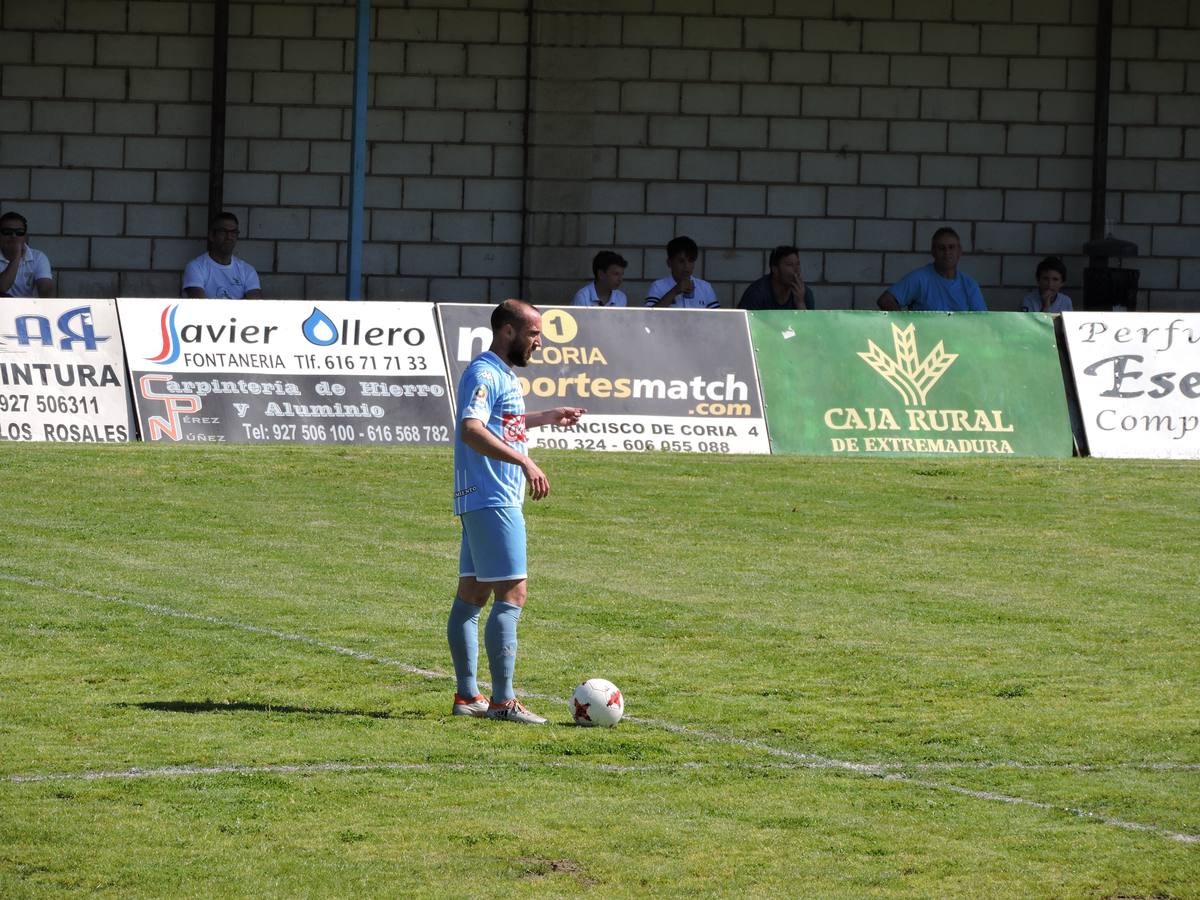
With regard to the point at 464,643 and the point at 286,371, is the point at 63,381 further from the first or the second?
the point at 464,643

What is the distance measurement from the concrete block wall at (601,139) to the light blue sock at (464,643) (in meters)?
16.1

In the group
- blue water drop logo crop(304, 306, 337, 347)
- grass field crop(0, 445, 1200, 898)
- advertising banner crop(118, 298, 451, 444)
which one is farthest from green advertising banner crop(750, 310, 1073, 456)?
blue water drop logo crop(304, 306, 337, 347)

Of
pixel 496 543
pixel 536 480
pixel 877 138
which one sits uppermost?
pixel 877 138

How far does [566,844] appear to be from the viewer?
6.65m

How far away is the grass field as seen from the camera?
21.4ft

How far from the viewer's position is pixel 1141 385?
19.3m

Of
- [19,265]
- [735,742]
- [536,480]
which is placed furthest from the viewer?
[19,265]

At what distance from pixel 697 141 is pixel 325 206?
4855 millimetres

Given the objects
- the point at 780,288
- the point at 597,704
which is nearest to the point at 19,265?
the point at 780,288

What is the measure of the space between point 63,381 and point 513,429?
1082 cm

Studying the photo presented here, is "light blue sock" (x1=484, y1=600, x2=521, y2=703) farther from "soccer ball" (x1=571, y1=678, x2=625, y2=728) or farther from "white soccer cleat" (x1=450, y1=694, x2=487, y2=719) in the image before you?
"soccer ball" (x1=571, y1=678, x2=625, y2=728)

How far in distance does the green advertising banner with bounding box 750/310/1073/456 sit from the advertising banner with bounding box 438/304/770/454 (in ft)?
1.08

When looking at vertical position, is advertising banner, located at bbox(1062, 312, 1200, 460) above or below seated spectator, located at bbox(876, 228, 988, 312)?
below

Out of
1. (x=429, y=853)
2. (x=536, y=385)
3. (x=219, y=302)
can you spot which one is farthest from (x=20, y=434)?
(x=429, y=853)
